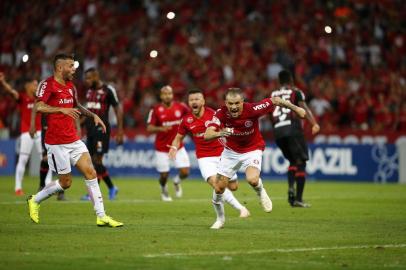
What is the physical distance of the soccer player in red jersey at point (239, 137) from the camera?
14586 millimetres

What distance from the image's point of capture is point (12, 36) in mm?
39031

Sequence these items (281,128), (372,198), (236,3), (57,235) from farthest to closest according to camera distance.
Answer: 1. (236,3)
2. (372,198)
3. (281,128)
4. (57,235)

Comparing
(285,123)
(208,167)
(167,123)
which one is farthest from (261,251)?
(167,123)

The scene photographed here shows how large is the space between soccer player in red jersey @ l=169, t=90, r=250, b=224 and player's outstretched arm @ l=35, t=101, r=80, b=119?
244 centimetres

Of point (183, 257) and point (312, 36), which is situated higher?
point (312, 36)

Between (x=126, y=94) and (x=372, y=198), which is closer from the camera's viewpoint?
(x=372, y=198)

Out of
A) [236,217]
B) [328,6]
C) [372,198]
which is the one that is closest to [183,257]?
[236,217]

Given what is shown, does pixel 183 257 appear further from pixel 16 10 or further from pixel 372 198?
pixel 16 10

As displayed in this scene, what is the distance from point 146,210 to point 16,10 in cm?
2391

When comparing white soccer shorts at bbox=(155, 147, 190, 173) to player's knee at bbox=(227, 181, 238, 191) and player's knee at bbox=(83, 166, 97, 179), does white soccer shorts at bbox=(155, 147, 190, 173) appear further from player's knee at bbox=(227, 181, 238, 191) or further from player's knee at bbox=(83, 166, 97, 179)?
player's knee at bbox=(83, 166, 97, 179)

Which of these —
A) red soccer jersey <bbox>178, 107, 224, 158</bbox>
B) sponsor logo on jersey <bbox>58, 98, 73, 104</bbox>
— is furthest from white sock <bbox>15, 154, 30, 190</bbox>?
sponsor logo on jersey <bbox>58, 98, 73, 104</bbox>

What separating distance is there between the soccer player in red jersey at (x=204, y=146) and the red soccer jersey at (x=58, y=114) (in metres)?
2.10

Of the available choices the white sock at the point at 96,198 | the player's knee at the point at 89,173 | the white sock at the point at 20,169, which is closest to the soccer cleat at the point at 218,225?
the white sock at the point at 96,198

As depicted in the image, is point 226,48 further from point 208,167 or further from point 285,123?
point 208,167
